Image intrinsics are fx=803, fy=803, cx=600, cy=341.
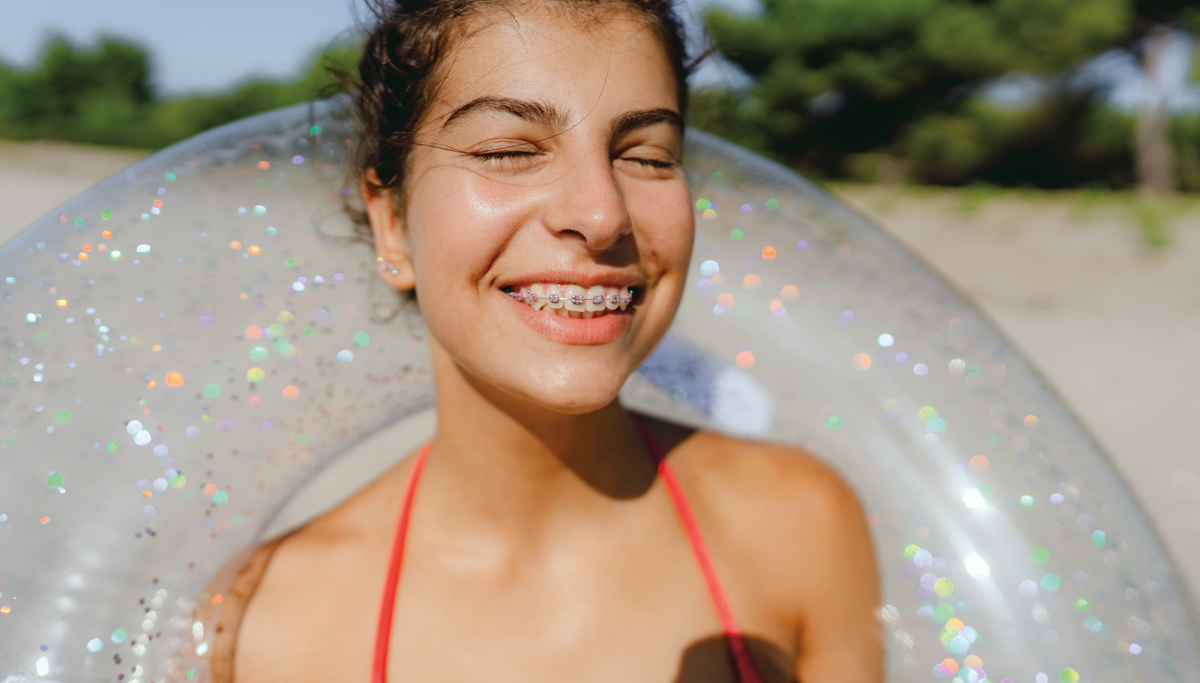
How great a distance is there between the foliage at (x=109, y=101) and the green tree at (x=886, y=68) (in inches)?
291

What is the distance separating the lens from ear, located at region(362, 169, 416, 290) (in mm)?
1173

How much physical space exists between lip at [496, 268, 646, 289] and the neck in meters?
0.25

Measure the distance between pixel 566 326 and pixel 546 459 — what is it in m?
0.33

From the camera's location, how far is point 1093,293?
6.10 m

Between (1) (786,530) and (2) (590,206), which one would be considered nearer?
(2) (590,206)

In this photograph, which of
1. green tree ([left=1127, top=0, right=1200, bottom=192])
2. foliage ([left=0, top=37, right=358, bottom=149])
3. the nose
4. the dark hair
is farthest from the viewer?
foliage ([left=0, top=37, right=358, bottom=149])

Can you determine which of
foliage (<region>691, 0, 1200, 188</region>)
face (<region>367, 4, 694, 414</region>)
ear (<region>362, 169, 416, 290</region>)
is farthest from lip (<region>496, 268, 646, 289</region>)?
foliage (<region>691, 0, 1200, 188</region>)

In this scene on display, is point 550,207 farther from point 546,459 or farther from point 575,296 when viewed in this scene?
point 546,459

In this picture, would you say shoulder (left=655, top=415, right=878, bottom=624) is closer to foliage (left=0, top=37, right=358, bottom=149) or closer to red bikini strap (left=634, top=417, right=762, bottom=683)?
red bikini strap (left=634, top=417, right=762, bottom=683)

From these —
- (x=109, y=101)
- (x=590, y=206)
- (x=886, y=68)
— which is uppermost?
(x=590, y=206)

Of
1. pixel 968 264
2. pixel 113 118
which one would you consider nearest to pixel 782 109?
pixel 968 264

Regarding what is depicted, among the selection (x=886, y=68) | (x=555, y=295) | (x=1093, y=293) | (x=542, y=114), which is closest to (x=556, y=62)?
(x=542, y=114)

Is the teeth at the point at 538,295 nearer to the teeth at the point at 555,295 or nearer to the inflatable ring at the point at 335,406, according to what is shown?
the teeth at the point at 555,295

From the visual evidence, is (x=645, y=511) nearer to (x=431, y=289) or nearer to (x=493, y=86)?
(x=431, y=289)
